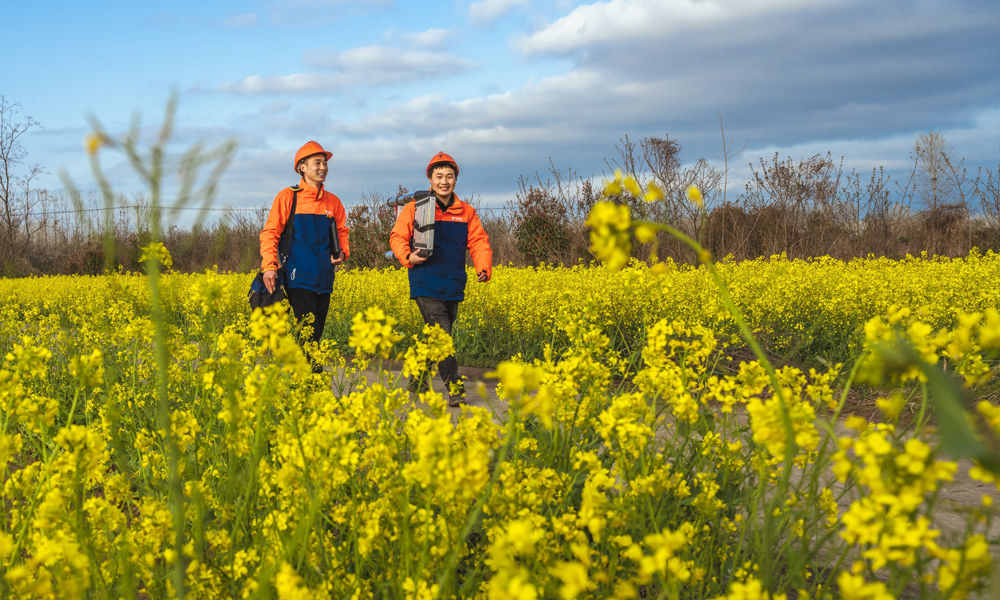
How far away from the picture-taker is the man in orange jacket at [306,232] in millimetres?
4996

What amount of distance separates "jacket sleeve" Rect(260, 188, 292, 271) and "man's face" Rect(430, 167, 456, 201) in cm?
121

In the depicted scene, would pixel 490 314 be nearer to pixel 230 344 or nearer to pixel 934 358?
pixel 230 344

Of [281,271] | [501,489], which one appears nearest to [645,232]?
[501,489]

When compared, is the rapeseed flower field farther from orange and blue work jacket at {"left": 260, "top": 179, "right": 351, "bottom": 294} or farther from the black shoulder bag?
orange and blue work jacket at {"left": 260, "top": 179, "right": 351, "bottom": 294}

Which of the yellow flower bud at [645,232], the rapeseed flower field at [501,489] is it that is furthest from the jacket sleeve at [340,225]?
the yellow flower bud at [645,232]

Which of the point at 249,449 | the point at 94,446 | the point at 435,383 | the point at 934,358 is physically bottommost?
the point at 435,383

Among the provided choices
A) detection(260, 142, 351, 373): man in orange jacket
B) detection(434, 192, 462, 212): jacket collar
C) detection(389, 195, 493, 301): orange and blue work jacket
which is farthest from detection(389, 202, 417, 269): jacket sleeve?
detection(260, 142, 351, 373): man in orange jacket

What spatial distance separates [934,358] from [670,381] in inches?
33.0

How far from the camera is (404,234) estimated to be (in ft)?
16.4

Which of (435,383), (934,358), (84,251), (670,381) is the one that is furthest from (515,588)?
(84,251)

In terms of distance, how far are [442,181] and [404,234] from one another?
0.53m

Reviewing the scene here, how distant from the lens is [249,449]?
2150 mm

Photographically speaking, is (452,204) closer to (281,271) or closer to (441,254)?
(441,254)

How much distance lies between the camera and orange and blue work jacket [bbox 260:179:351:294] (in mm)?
4988
